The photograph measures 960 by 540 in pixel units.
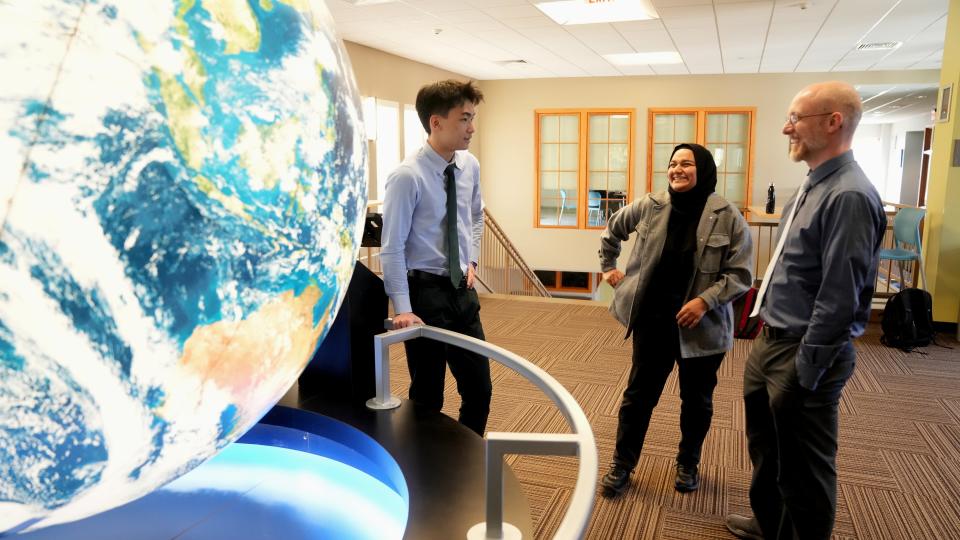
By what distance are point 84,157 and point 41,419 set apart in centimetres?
23

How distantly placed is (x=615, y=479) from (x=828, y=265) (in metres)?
1.31

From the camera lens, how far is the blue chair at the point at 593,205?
11.3m

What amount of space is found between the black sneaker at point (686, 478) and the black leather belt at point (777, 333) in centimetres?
93

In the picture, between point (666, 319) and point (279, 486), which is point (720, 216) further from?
point (279, 486)

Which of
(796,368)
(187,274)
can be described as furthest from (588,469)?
(796,368)

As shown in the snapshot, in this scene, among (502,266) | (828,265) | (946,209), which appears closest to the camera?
(828,265)

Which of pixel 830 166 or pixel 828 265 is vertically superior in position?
pixel 830 166

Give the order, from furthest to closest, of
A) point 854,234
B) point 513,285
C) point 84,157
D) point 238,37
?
point 513,285 < point 854,234 < point 238,37 < point 84,157

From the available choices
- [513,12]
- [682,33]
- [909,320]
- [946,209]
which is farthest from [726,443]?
[682,33]

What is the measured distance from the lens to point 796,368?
1927 mm

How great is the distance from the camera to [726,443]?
130 inches

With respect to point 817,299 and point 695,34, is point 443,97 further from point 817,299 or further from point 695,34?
point 695,34

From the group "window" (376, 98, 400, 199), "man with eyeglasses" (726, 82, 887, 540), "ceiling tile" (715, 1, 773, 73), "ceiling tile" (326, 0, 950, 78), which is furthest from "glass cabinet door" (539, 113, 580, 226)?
"man with eyeglasses" (726, 82, 887, 540)

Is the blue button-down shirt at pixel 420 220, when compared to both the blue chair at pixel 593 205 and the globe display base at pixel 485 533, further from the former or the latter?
the blue chair at pixel 593 205
